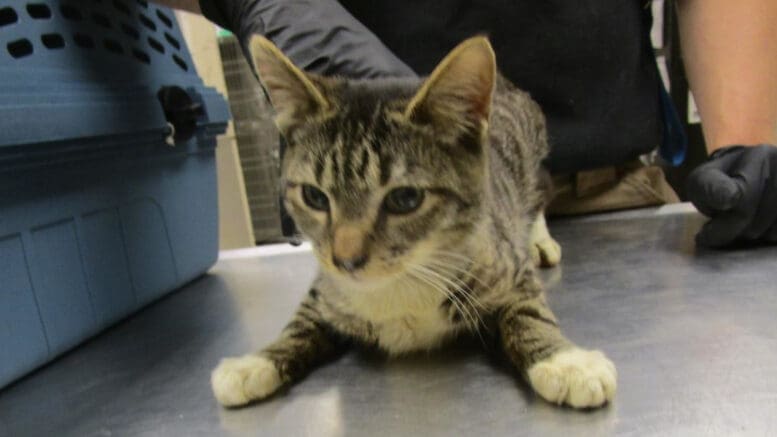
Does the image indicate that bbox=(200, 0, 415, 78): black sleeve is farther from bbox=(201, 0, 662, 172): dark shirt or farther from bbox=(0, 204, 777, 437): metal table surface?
bbox=(0, 204, 777, 437): metal table surface

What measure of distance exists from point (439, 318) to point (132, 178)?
657mm

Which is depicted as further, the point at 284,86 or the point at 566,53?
the point at 566,53

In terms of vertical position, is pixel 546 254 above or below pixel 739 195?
below

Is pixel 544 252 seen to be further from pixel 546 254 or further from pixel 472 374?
pixel 472 374

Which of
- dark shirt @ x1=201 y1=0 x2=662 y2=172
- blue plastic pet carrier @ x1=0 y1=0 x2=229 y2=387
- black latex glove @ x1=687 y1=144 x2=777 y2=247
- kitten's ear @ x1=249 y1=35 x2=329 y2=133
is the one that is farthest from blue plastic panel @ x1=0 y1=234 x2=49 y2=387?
black latex glove @ x1=687 y1=144 x2=777 y2=247

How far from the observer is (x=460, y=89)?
717 mm

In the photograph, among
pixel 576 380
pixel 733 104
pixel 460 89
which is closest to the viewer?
pixel 576 380

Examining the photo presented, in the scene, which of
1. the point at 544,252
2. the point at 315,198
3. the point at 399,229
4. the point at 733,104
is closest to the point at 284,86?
the point at 315,198

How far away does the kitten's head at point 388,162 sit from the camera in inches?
27.7

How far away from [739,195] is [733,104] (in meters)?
0.38

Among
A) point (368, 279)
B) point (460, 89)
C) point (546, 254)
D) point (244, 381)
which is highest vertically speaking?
point (460, 89)

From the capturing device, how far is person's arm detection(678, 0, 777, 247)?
40.4 inches

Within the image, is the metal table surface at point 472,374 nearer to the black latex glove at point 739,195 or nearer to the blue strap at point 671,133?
the black latex glove at point 739,195

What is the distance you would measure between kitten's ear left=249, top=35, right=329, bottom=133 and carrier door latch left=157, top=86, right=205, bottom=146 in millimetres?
369
